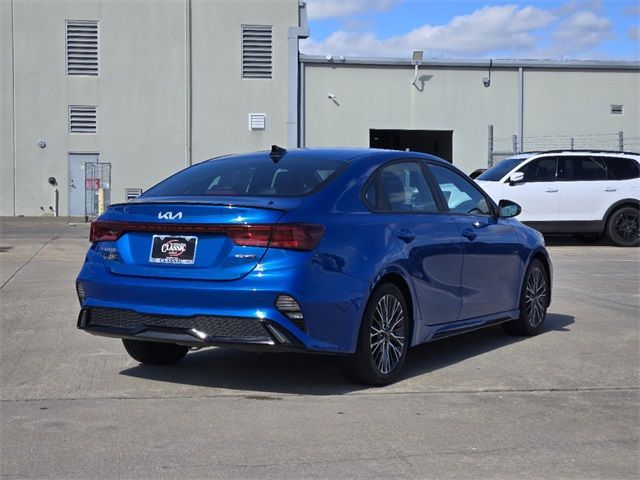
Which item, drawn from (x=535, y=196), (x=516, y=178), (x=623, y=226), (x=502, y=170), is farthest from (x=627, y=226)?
(x=502, y=170)

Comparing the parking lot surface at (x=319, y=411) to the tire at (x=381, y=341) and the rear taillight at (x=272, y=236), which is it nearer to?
the tire at (x=381, y=341)

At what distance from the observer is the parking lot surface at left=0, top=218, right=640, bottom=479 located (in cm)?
459

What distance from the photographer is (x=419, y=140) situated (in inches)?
1377

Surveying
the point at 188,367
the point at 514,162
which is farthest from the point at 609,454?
the point at 514,162

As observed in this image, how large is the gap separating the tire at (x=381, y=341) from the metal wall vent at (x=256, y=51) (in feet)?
83.2

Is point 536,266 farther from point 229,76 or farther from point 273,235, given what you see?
point 229,76

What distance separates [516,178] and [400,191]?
1143 cm

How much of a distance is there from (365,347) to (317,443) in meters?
1.18

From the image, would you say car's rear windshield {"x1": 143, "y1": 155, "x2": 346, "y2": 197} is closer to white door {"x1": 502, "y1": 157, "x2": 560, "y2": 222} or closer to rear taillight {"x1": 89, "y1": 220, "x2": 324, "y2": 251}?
rear taillight {"x1": 89, "y1": 220, "x2": 324, "y2": 251}

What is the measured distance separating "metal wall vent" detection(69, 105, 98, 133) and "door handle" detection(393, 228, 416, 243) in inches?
1015

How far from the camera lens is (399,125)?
31.1 m

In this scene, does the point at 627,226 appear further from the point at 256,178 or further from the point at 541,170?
the point at 256,178

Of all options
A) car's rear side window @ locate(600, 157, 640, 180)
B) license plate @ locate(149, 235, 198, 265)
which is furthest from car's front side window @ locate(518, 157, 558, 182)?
license plate @ locate(149, 235, 198, 265)

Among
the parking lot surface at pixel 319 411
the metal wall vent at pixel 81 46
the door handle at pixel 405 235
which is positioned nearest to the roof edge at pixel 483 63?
the metal wall vent at pixel 81 46
